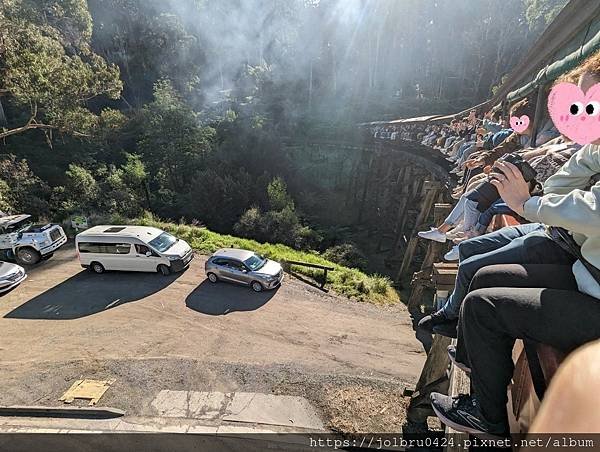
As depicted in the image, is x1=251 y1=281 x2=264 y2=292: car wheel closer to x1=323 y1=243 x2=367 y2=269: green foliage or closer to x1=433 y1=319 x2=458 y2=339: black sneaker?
x1=323 y1=243 x2=367 y2=269: green foliage

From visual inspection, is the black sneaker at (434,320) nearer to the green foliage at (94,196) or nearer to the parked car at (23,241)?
the parked car at (23,241)

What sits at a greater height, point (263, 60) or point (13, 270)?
point (263, 60)

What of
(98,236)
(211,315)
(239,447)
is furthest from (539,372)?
(98,236)

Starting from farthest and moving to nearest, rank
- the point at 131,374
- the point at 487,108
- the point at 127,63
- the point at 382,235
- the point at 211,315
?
the point at 127,63
the point at 382,235
the point at 487,108
the point at 211,315
the point at 131,374

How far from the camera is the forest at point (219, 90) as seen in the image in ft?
59.6

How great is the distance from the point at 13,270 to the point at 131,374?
22.6ft

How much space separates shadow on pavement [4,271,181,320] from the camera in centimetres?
1011

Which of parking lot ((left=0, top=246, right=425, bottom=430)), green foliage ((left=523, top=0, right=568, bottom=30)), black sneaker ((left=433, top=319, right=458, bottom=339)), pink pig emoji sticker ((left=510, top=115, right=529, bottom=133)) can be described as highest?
green foliage ((left=523, top=0, right=568, bottom=30))

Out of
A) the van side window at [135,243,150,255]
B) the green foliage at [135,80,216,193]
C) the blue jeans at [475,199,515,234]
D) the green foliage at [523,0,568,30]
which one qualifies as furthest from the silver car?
the green foliage at [523,0,568,30]

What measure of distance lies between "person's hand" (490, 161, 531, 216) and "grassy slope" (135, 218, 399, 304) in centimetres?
984

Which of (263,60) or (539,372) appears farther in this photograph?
(263,60)

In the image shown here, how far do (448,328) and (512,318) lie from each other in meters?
0.95

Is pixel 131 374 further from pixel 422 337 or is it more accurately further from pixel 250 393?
pixel 422 337

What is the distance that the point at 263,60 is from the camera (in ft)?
148
